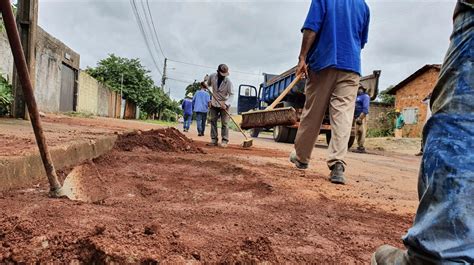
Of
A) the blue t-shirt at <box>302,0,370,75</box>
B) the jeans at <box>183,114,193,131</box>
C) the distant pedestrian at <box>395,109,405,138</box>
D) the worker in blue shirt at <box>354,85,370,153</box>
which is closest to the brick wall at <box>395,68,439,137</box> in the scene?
the distant pedestrian at <box>395,109,405,138</box>

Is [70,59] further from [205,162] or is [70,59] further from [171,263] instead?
[171,263]

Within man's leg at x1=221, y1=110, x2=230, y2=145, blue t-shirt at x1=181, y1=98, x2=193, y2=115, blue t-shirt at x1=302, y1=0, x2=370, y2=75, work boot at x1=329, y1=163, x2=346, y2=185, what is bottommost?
work boot at x1=329, y1=163, x2=346, y2=185

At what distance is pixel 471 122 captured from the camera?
1087mm

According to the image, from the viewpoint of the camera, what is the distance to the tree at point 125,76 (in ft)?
111

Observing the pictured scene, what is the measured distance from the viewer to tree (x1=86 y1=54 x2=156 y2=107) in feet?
111

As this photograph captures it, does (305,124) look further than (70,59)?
No

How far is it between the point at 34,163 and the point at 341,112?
2.53 m

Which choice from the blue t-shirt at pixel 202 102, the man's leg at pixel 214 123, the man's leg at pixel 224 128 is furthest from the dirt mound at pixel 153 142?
the blue t-shirt at pixel 202 102

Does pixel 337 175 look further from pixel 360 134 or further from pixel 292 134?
pixel 292 134

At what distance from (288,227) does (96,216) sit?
2.89 ft

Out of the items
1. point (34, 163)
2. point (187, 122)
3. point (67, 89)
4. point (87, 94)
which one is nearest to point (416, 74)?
point (187, 122)

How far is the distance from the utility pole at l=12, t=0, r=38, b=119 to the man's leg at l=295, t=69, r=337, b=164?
4543mm

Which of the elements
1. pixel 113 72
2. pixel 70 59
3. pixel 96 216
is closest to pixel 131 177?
pixel 96 216

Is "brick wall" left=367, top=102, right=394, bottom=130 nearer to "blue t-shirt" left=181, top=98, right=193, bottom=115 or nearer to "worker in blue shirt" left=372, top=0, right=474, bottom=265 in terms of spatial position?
"blue t-shirt" left=181, top=98, right=193, bottom=115
